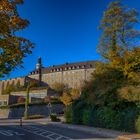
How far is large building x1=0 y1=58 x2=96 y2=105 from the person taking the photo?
148375mm

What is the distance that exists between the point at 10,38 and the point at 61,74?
142954 millimetres

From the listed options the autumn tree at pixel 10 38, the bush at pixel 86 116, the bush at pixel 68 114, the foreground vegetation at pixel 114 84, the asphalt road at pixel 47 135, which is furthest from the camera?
the bush at pixel 68 114

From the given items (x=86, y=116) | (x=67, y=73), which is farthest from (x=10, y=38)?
(x=67, y=73)

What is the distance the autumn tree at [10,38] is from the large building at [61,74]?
418 feet

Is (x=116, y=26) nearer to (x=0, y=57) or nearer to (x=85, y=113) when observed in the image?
(x=85, y=113)

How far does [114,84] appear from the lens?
33625 millimetres

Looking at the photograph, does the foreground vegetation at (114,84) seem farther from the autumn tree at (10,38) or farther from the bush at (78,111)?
the autumn tree at (10,38)

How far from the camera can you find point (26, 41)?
49.8 ft

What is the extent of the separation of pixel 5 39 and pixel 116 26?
90.8ft

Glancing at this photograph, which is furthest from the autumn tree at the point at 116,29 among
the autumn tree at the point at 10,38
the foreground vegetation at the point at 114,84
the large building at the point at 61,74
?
the large building at the point at 61,74

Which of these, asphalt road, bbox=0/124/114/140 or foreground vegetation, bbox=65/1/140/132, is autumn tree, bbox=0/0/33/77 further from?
foreground vegetation, bbox=65/1/140/132

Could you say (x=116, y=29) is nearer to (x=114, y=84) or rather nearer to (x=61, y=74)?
(x=114, y=84)

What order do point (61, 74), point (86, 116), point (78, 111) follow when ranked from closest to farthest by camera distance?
point (86, 116) → point (78, 111) → point (61, 74)

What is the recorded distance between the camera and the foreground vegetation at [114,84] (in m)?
30.5
